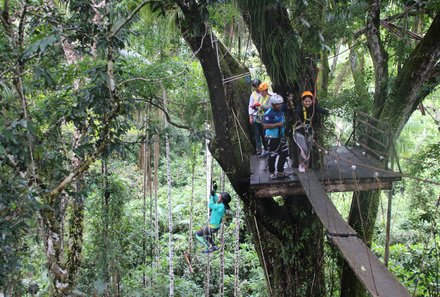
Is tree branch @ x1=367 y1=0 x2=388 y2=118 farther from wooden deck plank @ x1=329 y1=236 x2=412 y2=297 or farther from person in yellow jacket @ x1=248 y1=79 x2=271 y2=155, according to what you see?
wooden deck plank @ x1=329 y1=236 x2=412 y2=297

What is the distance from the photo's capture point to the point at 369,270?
3279 mm

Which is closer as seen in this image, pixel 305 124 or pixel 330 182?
pixel 305 124

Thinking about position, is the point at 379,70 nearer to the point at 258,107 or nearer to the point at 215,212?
the point at 258,107

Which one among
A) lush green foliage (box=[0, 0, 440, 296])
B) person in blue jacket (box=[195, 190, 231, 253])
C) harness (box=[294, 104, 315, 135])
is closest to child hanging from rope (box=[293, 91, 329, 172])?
harness (box=[294, 104, 315, 135])

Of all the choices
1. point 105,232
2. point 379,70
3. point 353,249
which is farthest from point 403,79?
point 105,232

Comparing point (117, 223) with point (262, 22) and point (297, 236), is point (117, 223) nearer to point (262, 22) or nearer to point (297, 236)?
point (297, 236)

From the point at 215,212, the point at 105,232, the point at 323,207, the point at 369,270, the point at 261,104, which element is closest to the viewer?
the point at 369,270

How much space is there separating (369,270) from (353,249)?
309 millimetres

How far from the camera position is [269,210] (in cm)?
539

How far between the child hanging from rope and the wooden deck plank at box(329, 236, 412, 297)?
1118 millimetres


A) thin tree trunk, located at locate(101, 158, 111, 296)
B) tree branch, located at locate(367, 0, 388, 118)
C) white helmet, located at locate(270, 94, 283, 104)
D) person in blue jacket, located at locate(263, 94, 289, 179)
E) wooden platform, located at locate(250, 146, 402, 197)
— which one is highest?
tree branch, located at locate(367, 0, 388, 118)

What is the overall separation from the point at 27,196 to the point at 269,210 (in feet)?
11.3

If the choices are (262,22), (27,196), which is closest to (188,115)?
(262,22)

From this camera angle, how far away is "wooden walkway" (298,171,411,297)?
3.09 meters
